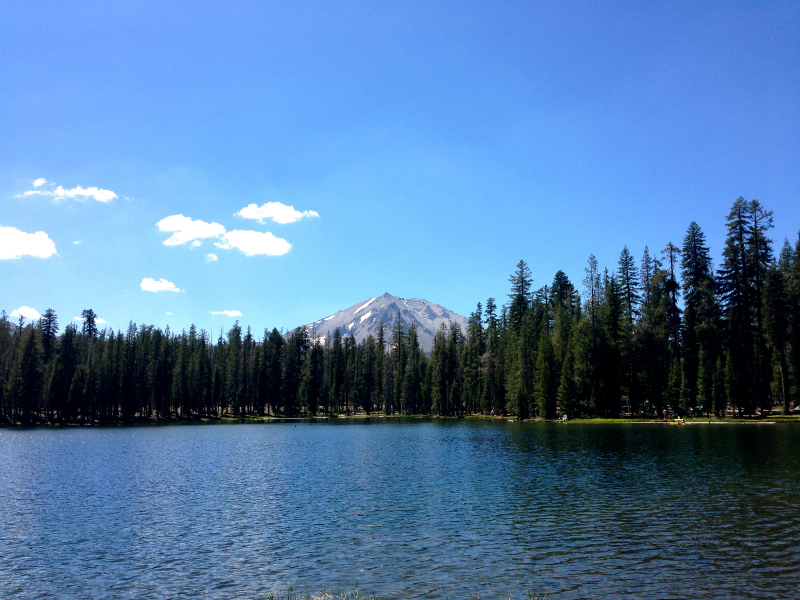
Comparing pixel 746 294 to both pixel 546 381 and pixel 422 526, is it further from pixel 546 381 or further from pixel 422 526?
pixel 422 526

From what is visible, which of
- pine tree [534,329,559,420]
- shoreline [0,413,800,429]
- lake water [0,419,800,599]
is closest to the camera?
lake water [0,419,800,599]

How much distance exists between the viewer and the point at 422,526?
2356 centimetres

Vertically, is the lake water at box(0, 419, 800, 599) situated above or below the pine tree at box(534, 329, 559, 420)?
below

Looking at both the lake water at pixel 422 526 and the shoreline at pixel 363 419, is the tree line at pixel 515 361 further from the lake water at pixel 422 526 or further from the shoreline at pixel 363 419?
the lake water at pixel 422 526

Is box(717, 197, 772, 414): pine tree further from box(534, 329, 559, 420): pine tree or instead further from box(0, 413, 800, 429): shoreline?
box(534, 329, 559, 420): pine tree

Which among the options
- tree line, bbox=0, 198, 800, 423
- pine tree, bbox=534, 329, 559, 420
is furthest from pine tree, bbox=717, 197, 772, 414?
pine tree, bbox=534, 329, 559, 420

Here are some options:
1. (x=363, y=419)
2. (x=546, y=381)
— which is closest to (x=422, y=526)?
(x=546, y=381)

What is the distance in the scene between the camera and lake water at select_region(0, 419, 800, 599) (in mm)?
17000

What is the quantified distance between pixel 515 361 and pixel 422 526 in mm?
78860

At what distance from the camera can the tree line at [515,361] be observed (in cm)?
7544

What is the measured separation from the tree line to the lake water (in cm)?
3253

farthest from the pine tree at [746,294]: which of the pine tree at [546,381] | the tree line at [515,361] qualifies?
the pine tree at [546,381]

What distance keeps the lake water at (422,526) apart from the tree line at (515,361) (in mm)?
32532

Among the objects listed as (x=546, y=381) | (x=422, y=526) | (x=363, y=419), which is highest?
(x=546, y=381)
